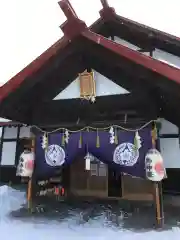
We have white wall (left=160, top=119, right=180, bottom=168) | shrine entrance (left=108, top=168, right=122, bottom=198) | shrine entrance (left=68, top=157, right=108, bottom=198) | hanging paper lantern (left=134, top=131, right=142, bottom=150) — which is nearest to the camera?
hanging paper lantern (left=134, top=131, right=142, bottom=150)

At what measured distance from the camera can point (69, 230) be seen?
404 centimetres

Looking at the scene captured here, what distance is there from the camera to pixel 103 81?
464 cm

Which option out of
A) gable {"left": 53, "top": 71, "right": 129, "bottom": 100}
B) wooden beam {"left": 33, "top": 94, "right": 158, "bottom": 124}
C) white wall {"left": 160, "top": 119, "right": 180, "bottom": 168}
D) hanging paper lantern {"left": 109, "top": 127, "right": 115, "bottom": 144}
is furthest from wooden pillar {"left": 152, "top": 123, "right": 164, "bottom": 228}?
gable {"left": 53, "top": 71, "right": 129, "bottom": 100}

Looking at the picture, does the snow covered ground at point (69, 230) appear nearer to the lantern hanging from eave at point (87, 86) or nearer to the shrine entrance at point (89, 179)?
the shrine entrance at point (89, 179)

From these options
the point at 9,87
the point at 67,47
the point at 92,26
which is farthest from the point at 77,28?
the point at 92,26

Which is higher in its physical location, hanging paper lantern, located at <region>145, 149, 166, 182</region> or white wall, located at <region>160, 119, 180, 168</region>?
white wall, located at <region>160, 119, 180, 168</region>

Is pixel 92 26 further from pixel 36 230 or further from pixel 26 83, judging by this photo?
pixel 36 230

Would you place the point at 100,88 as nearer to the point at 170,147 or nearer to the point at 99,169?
the point at 170,147

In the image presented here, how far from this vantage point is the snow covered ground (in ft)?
12.4

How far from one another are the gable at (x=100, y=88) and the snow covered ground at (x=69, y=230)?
245 cm

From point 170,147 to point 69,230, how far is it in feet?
8.53

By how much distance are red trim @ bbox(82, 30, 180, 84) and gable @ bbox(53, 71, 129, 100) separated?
2.61 feet

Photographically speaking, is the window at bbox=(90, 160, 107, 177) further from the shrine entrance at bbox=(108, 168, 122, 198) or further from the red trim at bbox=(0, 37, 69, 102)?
the red trim at bbox=(0, 37, 69, 102)

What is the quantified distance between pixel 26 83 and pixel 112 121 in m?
1.86
